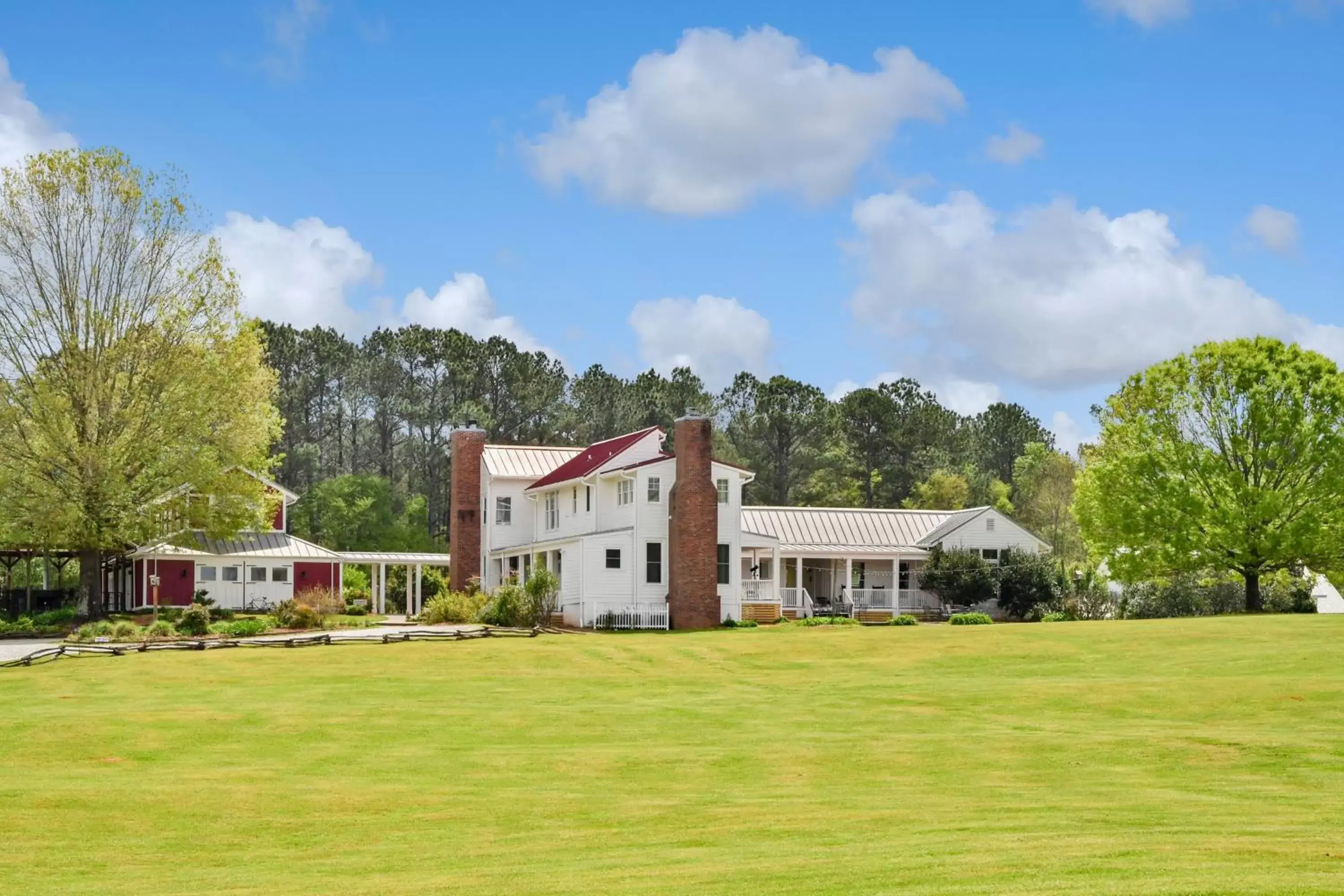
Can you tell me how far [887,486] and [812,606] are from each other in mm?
44731

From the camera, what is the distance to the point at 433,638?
44938 mm

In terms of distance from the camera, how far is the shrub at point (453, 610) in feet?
175

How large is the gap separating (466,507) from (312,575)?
303 inches

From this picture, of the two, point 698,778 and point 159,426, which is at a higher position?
point 159,426

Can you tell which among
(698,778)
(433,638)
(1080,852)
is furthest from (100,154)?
(1080,852)

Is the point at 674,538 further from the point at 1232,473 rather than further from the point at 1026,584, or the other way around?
the point at 1232,473

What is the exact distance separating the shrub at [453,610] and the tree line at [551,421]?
38181 millimetres

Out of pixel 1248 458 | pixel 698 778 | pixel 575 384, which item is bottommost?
pixel 698 778

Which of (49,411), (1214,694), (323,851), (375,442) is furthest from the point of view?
(375,442)

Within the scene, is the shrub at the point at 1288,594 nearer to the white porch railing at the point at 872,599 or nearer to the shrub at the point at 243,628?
the white porch railing at the point at 872,599

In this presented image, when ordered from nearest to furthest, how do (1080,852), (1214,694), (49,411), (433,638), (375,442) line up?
(1080,852), (1214,694), (433,638), (49,411), (375,442)

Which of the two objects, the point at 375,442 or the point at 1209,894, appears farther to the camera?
the point at 375,442

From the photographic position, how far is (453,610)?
53.7 metres

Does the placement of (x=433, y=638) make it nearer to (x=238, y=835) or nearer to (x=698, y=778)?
(x=698, y=778)
